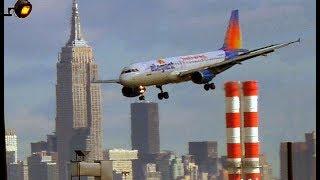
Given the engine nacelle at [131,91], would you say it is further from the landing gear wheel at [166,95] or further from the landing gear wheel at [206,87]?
the landing gear wheel at [206,87]

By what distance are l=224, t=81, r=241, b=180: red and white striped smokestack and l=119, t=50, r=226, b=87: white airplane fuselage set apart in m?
5.10

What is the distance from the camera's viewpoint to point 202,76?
126312 mm

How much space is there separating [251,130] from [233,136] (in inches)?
79.8

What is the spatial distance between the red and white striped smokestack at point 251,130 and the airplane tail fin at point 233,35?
14.3 metres

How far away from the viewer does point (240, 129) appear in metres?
139

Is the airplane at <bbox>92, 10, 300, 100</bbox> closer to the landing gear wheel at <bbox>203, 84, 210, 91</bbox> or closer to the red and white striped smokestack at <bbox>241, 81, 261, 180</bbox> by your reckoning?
the landing gear wheel at <bbox>203, 84, 210, 91</bbox>

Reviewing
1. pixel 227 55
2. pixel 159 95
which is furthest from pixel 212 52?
pixel 159 95

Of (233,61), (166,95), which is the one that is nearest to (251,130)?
(233,61)

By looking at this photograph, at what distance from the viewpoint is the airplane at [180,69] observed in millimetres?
126938

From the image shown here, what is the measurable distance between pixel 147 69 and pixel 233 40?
37.3 metres

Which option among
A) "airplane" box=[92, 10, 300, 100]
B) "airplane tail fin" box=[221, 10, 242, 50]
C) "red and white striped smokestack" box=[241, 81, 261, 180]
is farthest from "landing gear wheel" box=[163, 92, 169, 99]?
"airplane tail fin" box=[221, 10, 242, 50]

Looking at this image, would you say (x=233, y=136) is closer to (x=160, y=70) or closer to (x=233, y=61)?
(x=233, y=61)

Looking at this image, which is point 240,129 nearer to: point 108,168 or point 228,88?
point 228,88
